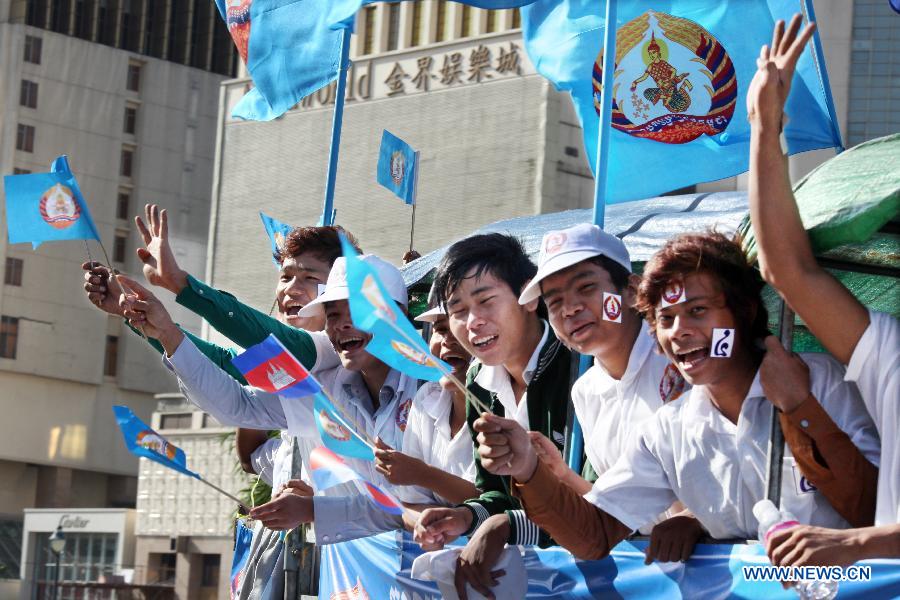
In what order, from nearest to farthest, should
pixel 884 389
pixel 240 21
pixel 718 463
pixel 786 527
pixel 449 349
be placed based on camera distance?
pixel 786 527, pixel 884 389, pixel 718 463, pixel 449 349, pixel 240 21

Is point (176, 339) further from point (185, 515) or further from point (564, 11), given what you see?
point (185, 515)

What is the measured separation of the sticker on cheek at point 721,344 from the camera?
4.61 metres

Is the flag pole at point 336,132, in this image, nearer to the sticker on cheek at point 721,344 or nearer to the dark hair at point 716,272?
the dark hair at point 716,272

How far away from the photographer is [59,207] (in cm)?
771

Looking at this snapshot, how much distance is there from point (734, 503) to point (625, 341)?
33.5 inches

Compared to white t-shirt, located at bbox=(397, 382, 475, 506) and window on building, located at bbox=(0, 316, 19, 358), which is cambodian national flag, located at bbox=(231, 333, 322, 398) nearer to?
white t-shirt, located at bbox=(397, 382, 475, 506)

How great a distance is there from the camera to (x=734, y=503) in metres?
4.68

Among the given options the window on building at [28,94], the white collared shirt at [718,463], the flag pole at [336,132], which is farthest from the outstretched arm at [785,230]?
the window on building at [28,94]

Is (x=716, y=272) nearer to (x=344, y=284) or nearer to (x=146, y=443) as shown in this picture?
(x=344, y=284)

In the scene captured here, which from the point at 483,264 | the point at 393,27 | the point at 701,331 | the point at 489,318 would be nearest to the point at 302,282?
the point at 483,264

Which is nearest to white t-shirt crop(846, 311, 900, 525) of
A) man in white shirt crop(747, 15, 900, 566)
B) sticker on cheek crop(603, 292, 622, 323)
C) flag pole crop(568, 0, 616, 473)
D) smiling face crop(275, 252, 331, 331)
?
man in white shirt crop(747, 15, 900, 566)

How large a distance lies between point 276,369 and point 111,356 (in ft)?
203

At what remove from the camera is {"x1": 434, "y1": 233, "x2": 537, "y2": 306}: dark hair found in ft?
19.2

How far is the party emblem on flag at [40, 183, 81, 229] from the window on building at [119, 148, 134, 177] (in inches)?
2328
